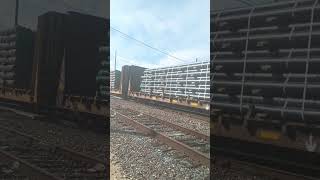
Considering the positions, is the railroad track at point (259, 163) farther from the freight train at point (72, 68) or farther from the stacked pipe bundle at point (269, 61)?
the freight train at point (72, 68)

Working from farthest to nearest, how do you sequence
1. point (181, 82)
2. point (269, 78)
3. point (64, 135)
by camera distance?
1. point (181, 82)
2. point (64, 135)
3. point (269, 78)

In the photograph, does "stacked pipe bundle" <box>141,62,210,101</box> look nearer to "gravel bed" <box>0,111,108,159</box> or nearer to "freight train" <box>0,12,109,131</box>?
"freight train" <box>0,12,109,131</box>

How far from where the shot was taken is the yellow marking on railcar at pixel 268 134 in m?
6.54

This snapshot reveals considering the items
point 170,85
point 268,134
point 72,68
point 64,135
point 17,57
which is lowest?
point 64,135

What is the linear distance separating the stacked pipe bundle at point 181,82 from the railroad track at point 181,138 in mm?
5258

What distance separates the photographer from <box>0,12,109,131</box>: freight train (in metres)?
9.94

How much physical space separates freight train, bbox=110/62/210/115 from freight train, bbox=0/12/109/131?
21.4 ft

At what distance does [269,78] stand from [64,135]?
503 centimetres

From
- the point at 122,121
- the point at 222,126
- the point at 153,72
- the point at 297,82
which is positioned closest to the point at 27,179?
the point at 222,126

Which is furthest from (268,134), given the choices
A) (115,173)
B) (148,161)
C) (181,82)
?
(181,82)

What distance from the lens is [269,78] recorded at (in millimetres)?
6949

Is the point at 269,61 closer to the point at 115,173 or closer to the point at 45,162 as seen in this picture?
the point at 115,173

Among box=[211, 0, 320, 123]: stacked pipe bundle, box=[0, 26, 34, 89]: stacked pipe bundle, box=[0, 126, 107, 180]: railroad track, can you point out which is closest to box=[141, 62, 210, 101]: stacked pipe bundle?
box=[0, 26, 34, 89]: stacked pipe bundle

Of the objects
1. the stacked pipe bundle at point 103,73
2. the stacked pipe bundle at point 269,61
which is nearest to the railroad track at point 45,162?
the stacked pipe bundle at point 103,73
